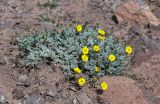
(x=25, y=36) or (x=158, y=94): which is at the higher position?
(x=25, y=36)

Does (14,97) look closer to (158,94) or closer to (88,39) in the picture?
(88,39)

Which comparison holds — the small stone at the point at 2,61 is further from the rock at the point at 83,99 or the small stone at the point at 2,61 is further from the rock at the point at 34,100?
the rock at the point at 83,99

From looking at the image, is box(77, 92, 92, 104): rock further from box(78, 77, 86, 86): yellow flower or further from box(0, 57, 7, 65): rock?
box(0, 57, 7, 65): rock

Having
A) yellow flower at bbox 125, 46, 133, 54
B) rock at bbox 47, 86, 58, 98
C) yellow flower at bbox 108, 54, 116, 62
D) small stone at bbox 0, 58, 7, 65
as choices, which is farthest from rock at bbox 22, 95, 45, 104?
yellow flower at bbox 125, 46, 133, 54

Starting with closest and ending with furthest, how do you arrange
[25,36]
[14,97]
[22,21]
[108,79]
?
[14,97] < [108,79] < [25,36] < [22,21]

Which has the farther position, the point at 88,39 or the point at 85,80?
the point at 88,39

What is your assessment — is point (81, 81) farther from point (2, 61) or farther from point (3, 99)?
point (2, 61)

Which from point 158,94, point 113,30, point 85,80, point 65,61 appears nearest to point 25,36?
point 65,61
